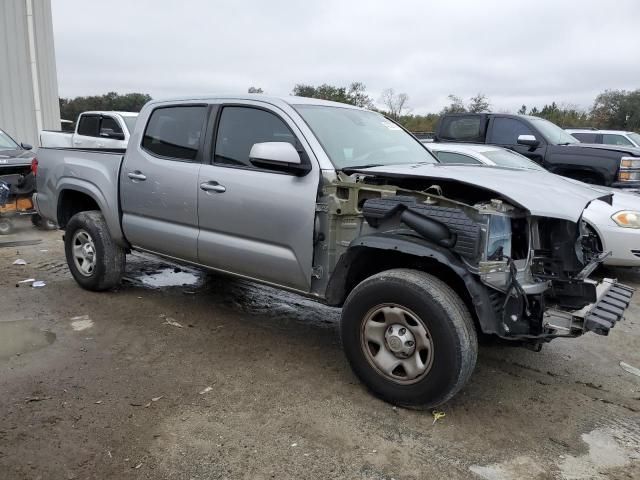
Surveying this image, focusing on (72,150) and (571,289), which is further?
(72,150)

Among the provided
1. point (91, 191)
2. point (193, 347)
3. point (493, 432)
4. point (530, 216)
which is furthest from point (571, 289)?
point (91, 191)

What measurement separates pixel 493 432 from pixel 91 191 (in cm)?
411

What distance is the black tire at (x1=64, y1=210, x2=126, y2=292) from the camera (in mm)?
5230

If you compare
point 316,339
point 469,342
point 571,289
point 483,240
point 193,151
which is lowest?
point 316,339

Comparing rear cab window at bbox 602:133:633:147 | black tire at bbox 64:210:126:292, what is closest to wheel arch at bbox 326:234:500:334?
black tire at bbox 64:210:126:292

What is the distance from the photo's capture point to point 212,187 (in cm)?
416

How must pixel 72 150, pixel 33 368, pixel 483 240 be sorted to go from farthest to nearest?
pixel 72 150
pixel 33 368
pixel 483 240

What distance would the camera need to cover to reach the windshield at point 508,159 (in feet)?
23.5

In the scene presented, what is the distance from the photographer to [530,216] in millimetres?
3199

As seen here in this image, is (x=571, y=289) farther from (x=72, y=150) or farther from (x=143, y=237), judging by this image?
(x=72, y=150)

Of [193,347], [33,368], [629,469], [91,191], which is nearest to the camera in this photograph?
[629,469]

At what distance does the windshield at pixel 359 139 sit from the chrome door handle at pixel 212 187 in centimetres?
81

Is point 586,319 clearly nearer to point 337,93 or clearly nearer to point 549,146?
point 549,146

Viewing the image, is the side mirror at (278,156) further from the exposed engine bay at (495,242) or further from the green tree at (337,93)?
the green tree at (337,93)
